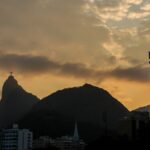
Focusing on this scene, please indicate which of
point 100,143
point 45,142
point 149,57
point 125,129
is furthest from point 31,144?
point 149,57

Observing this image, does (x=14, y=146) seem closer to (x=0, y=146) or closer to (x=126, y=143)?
(x=0, y=146)

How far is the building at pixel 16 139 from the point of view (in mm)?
184050

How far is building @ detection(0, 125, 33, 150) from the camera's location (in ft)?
604

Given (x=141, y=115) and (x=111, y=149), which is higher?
(x=141, y=115)

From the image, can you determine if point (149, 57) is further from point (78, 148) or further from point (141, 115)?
point (78, 148)

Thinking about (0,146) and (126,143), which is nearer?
(126,143)

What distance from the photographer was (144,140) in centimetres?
7519

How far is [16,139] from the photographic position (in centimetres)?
18700

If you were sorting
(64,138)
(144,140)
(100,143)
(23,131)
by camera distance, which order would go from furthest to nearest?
1. (64,138)
2. (23,131)
3. (100,143)
4. (144,140)

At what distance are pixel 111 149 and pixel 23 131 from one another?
341ft

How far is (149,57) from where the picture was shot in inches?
3162

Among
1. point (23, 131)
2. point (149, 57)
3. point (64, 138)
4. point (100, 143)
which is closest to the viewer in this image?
point (149, 57)

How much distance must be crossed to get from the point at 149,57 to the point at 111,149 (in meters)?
15.6

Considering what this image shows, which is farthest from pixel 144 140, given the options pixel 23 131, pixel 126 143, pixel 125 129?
pixel 23 131
